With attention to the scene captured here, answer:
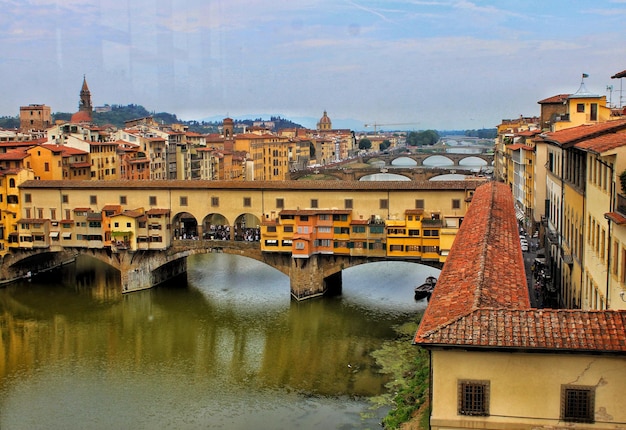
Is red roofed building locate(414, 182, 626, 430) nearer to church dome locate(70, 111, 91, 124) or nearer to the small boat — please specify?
the small boat

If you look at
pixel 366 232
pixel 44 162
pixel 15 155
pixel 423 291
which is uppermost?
pixel 15 155

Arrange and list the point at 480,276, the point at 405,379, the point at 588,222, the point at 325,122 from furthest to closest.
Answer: the point at 325,122 → the point at 405,379 → the point at 588,222 → the point at 480,276

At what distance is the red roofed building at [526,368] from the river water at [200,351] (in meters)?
8.13

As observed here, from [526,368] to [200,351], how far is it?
15.7 m

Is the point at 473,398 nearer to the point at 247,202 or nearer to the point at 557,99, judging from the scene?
the point at 247,202

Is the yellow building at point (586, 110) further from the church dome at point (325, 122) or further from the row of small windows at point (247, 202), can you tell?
the church dome at point (325, 122)

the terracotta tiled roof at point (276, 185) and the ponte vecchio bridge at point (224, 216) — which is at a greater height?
the terracotta tiled roof at point (276, 185)

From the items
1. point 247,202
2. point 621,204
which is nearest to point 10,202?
point 247,202

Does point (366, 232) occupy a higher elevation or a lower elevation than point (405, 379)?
higher

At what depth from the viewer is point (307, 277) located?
28.7 m

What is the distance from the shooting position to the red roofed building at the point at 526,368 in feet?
26.9

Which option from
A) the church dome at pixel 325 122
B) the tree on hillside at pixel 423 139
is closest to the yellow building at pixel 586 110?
the church dome at pixel 325 122

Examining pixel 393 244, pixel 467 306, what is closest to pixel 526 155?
pixel 393 244

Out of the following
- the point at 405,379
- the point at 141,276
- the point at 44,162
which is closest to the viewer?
the point at 405,379
